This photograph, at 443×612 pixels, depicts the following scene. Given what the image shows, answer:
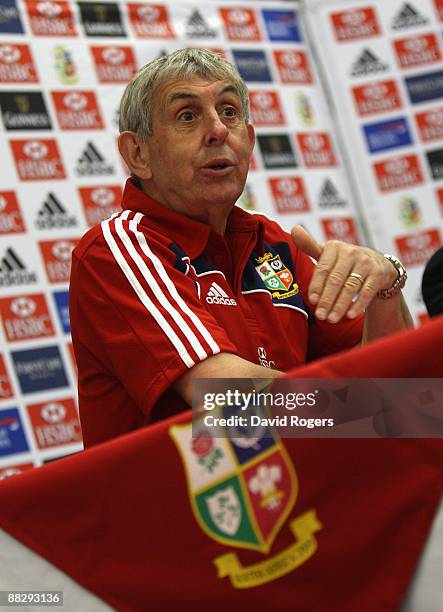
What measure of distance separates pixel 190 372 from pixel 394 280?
437 millimetres

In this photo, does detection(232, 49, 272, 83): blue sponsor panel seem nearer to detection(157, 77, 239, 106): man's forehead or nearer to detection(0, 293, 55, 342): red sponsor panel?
detection(0, 293, 55, 342): red sponsor panel

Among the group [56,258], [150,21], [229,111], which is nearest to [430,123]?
[150,21]

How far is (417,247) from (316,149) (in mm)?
671

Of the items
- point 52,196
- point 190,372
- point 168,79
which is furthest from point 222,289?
point 52,196

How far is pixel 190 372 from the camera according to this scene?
164 cm

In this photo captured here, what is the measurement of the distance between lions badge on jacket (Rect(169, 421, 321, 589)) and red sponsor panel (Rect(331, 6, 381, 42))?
3816 millimetres

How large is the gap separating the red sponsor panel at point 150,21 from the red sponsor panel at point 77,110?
0.40 meters

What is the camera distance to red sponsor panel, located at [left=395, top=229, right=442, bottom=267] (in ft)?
14.9

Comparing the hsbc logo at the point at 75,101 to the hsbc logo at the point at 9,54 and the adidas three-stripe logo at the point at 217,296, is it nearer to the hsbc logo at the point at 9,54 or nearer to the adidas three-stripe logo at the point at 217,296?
the hsbc logo at the point at 9,54

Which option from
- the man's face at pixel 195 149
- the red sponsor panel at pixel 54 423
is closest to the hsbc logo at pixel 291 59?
the red sponsor panel at pixel 54 423

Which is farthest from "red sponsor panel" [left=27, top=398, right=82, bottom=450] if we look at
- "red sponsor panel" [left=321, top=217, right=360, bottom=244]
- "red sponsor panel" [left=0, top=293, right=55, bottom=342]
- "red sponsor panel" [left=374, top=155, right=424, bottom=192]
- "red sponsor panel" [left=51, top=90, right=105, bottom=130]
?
"red sponsor panel" [left=374, top=155, right=424, bottom=192]

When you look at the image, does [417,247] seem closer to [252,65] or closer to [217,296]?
[252,65]

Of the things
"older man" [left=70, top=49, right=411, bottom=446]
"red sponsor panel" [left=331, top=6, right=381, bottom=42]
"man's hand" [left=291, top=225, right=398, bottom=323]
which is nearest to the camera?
"man's hand" [left=291, top=225, right=398, bottom=323]

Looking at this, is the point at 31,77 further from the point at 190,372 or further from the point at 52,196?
the point at 190,372
